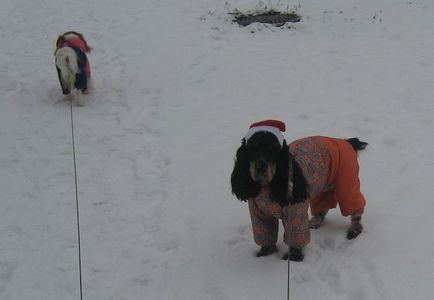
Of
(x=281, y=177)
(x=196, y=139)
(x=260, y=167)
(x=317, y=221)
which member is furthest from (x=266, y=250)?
(x=196, y=139)

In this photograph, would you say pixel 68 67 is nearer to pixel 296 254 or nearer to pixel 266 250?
pixel 266 250

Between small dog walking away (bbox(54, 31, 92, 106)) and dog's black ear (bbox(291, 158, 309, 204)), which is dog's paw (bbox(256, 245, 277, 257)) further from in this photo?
small dog walking away (bbox(54, 31, 92, 106))

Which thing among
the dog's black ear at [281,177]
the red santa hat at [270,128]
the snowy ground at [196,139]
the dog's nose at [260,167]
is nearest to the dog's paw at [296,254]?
the snowy ground at [196,139]

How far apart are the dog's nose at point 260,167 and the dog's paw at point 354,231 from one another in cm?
115

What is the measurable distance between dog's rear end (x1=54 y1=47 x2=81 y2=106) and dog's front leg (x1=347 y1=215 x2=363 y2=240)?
168 inches

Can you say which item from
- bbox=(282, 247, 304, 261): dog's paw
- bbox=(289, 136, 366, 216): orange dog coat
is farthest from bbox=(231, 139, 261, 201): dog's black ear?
bbox=(282, 247, 304, 261): dog's paw

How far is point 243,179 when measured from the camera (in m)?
3.62

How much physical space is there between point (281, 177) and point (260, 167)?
19cm

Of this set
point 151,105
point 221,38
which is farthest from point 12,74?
point 221,38

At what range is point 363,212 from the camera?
425 cm

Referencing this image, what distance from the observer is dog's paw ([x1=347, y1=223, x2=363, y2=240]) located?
418cm

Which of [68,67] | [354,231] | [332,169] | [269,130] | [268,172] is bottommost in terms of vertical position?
[354,231]

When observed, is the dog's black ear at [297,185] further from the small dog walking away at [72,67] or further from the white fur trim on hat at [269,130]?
the small dog walking away at [72,67]

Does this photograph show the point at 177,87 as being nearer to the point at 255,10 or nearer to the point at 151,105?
the point at 151,105
